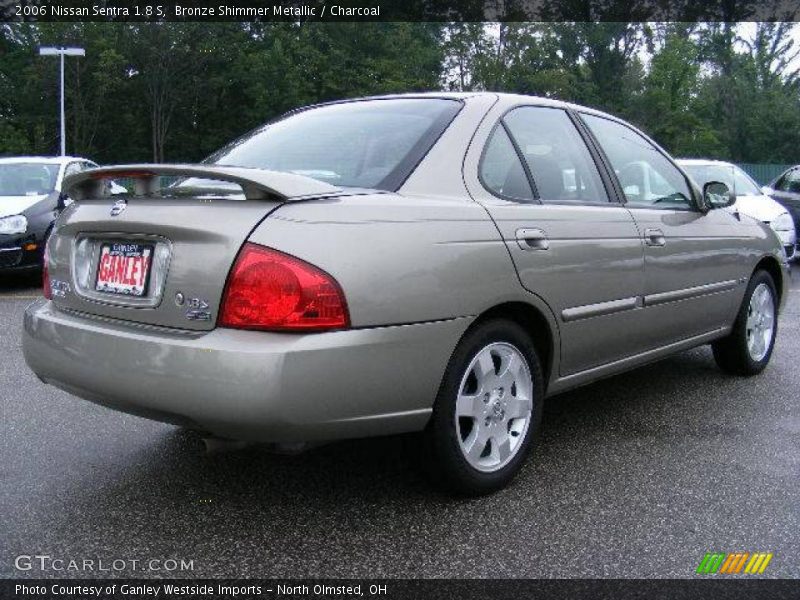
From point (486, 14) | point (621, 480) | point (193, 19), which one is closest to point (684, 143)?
point (486, 14)

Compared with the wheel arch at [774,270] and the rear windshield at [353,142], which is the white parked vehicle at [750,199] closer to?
the wheel arch at [774,270]

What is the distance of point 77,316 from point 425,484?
1.43m

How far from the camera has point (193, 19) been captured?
37.3m

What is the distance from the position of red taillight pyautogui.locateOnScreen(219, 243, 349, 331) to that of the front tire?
57cm

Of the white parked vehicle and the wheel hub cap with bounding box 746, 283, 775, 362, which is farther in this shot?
the white parked vehicle

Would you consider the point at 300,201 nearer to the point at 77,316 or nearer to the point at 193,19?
the point at 77,316

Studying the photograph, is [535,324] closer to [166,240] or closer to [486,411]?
[486,411]

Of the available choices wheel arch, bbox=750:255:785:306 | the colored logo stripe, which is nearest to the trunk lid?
the colored logo stripe

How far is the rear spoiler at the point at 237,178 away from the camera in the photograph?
2.55m

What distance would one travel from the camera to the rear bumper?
2.41 m

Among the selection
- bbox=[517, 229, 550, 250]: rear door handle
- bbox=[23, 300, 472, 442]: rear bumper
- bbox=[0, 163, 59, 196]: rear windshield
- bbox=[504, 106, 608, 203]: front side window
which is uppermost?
bbox=[504, 106, 608, 203]: front side window

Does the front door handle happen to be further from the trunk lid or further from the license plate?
the license plate

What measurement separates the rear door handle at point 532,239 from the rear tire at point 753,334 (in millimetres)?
2157

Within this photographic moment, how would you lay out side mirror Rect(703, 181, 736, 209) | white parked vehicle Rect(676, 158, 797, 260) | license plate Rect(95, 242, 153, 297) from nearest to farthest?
license plate Rect(95, 242, 153, 297), side mirror Rect(703, 181, 736, 209), white parked vehicle Rect(676, 158, 797, 260)
